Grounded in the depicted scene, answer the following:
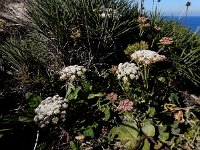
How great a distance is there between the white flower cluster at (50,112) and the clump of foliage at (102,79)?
10mm

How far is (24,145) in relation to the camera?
400cm

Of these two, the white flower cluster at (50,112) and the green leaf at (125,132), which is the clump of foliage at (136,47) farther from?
the white flower cluster at (50,112)

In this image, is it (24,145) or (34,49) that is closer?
(24,145)

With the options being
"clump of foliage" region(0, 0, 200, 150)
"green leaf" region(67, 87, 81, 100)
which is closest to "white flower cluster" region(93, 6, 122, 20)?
"clump of foliage" region(0, 0, 200, 150)

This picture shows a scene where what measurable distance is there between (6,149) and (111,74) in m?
1.75

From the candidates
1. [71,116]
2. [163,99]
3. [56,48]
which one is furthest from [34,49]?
[163,99]

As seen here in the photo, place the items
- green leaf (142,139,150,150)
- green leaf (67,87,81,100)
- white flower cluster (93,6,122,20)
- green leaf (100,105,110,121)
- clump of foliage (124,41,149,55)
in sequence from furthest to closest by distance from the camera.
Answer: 1. white flower cluster (93,6,122,20)
2. clump of foliage (124,41,149,55)
3. green leaf (67,87,81,100)
4. green leaf (100,105,110,121)
5. green leaf (142,139,150,150)

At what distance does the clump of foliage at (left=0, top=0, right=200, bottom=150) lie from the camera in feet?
13.0

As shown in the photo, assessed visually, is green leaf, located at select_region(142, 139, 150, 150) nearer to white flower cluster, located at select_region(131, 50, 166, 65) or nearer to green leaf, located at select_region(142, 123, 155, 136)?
green leaf, located at select_region(142, 123, 155, 136)

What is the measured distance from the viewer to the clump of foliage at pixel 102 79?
3.97 metres

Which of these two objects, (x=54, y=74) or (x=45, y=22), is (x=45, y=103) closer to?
(x=54, y=74)

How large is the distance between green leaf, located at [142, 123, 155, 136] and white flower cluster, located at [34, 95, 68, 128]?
0.83 m

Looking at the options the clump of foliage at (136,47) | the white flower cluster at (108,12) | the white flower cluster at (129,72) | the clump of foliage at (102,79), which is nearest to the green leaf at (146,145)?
the clump of foliage at (102,79)

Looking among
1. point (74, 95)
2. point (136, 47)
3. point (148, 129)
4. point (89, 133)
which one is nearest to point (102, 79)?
point (136, 47)
